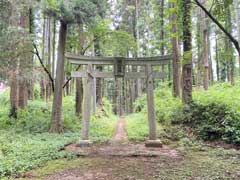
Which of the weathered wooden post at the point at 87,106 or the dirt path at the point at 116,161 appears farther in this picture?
the weathered wooden post at the point at 87,106

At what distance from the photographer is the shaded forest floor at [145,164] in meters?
4.54

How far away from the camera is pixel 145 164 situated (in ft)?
17.8

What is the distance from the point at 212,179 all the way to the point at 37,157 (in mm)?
3883

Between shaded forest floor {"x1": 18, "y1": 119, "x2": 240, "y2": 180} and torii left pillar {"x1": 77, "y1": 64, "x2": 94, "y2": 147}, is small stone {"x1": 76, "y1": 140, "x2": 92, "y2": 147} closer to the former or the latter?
torii left pillar {"x1": 77, "y1": 64, "x2": 94, "y2": 147}

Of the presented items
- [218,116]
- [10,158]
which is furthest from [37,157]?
[218,116]

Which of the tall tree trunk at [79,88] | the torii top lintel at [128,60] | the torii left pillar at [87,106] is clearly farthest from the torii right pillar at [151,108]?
the tall tree trunk at [79,88]

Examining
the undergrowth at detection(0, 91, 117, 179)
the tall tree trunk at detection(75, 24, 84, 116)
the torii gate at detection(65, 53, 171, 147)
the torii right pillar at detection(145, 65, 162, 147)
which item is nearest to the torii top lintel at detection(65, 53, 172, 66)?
the torii gate at detection(65, 53, 171, 147)

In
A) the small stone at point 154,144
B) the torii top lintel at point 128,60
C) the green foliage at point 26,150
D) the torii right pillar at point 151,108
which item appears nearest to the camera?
the green foliage at point 26,150

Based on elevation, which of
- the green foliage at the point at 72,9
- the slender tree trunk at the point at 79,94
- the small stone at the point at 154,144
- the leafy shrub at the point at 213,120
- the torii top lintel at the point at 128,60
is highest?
the green foliage at the point at 72,9

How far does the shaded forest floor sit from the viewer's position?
179 inches

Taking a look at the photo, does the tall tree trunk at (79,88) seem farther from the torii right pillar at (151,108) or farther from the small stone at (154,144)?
the small stone at (154,144)

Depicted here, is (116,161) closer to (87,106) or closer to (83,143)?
(83,143)

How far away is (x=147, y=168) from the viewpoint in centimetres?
508

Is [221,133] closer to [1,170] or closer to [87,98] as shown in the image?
[87,98]
